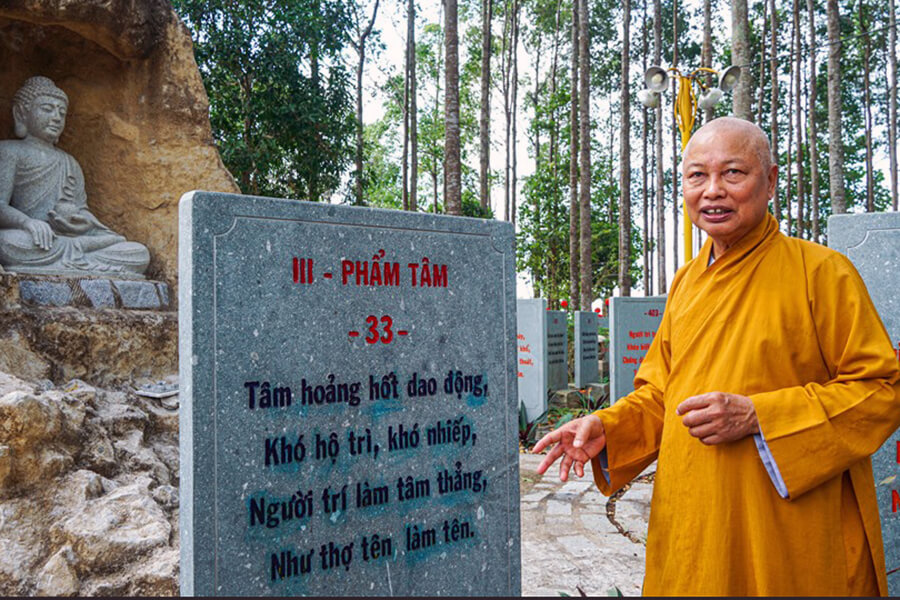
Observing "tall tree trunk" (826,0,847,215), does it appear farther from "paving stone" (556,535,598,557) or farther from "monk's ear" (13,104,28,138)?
"monk's ear" (13,104,28,138)

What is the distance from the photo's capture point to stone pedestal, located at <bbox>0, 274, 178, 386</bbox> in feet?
16.8

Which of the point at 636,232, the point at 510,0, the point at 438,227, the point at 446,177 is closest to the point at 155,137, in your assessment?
the point at 446,177

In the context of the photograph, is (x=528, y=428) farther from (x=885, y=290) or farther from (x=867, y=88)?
(x=867, y=88)

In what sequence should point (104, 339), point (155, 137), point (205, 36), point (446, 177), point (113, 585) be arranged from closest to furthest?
point (113, 585), point (104, 339), point (155, 137), point (446, 177), point (205, 36)

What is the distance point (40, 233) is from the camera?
253 inches

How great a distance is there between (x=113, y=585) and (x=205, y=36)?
11.0 metres

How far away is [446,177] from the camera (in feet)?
32.9

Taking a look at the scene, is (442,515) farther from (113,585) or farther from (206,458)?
(113,585)

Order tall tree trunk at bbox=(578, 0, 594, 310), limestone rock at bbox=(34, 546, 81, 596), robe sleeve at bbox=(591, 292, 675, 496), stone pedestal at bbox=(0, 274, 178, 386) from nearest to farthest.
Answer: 1. robe sleeve at bbox=(591, 292, 675, 496)
2. limestone rock at bbox=(34, 546, 81, 596)
3. stone pedestal at bbox=(0, 274, 178, 386)
4. tall tree trunk at bbox=(578, 0, 594, 310)

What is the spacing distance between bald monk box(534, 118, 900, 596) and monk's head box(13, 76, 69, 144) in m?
7.06

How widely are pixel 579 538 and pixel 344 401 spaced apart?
296 centimetres

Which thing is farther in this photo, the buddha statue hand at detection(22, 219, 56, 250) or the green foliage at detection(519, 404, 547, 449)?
the green foliage at detection(519, 404, 547, 449)

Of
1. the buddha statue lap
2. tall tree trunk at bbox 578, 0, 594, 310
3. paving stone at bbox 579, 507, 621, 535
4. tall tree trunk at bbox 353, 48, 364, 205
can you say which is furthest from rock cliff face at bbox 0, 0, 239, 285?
tall tree trunk at bbox 578, 0, 594, 310

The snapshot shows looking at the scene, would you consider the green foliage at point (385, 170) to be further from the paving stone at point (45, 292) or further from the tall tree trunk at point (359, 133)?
the paving stone at point (45, 292)
